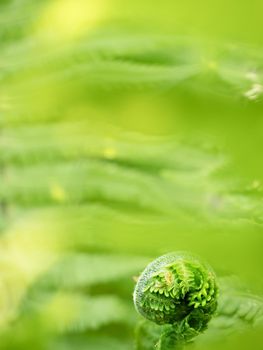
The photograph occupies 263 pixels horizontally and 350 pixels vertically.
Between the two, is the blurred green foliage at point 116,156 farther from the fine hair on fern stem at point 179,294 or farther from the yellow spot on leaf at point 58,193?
the fine hair on fern stem at point 179,294

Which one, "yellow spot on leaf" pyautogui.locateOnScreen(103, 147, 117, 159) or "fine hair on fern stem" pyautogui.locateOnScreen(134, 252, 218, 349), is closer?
"fine hair on fern stem" pyautogui.locateOnScreen(134, 252, 218, 349)

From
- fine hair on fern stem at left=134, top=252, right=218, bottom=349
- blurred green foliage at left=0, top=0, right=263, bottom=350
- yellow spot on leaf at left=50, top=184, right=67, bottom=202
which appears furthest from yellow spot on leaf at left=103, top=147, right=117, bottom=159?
fine hair on fern stem at left=134, top=252, right=218, bottom=349

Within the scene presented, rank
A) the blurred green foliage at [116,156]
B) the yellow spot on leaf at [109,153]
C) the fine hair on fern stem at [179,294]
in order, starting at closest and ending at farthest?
1. the fine hair on fern stem at [179,294]
2. the blurred green foliage at [116,156]
3. the yellow spot on leaf at [109,153]

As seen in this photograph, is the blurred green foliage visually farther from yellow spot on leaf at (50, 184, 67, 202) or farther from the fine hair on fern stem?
the fine hair on fern stem

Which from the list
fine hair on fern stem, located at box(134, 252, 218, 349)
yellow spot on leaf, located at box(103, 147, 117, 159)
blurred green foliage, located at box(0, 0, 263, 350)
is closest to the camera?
fine hair on fern stem, located at box(134, 252, 218, 349)

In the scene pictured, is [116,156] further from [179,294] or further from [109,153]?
[179,294]

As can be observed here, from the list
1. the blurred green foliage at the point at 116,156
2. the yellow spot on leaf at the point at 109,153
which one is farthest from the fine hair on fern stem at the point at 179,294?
the yellow spot on leaf at the point at 109,153
